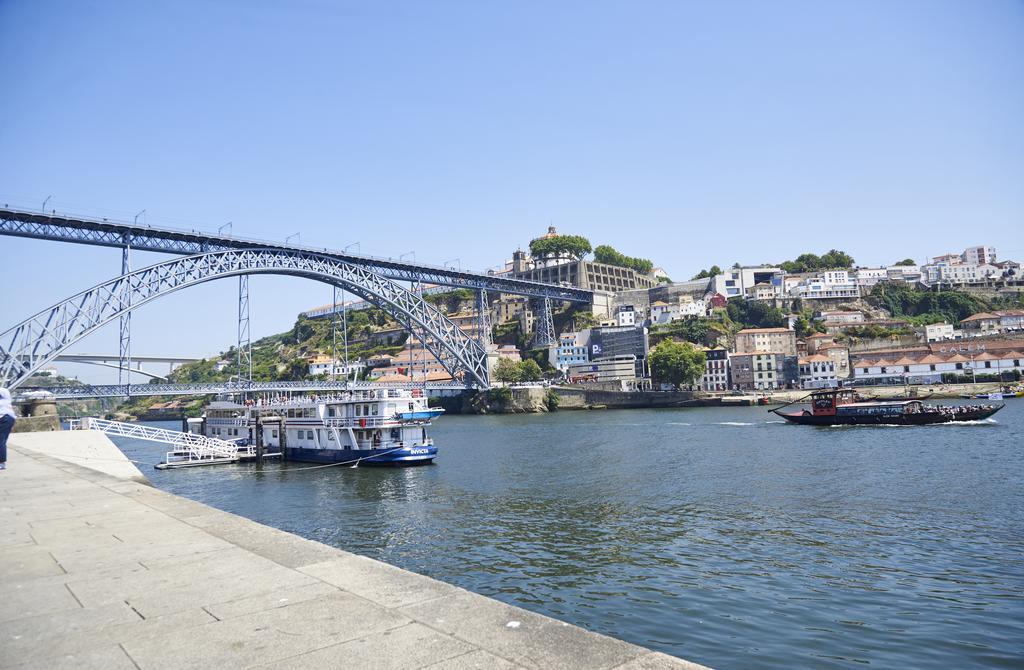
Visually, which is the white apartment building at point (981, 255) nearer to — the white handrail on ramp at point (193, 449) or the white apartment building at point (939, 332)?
the white apartment building at point (939, 332)

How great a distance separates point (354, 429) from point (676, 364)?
53.1 m

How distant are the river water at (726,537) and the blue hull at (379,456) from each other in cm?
78

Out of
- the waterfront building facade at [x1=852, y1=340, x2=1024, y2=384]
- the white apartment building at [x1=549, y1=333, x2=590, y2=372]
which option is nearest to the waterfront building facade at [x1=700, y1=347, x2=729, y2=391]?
the waterfront building facade at [x1=852, y1=340, x2=1024, y2=384]

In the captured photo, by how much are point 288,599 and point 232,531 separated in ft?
10.1

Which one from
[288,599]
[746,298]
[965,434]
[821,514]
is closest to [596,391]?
[746,298]

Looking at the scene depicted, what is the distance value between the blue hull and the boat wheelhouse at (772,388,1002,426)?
27299 mm

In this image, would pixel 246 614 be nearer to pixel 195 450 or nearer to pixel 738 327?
pixel 195 450

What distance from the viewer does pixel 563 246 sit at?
12125 cm

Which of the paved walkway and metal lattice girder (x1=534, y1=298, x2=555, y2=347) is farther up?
metal lattice girder (x1=534, y1=298, x2=555, y2=347)

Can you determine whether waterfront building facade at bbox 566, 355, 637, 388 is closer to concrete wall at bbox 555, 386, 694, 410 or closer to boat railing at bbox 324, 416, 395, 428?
concrete wall at bbox 555, 386, 694, 410

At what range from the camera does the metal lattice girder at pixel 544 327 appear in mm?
97562

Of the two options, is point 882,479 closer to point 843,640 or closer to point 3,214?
point 843,640

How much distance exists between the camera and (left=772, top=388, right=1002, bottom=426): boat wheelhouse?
39938 millimetres

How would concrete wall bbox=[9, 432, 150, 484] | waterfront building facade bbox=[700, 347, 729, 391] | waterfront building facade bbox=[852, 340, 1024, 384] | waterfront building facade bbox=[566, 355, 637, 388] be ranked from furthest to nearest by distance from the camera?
waterfront building facade bbox=[566, 355, 637, 388] → waterfront building facade bbox=[700, 347, 729, 391] → waterfront building facade bbox=[852, 340, 1024, 384] → concrete wall bbox=[9, 432, 150, 484]
